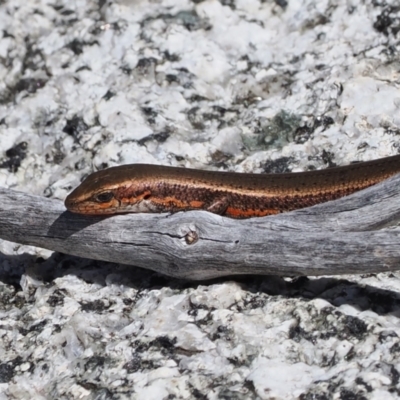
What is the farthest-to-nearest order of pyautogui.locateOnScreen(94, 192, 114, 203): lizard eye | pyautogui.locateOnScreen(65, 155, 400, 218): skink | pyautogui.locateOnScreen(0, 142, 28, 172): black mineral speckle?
1. pyautogui.locateOnScreen(0, 142, 28, 172): black mineral speckle
2. pyautogui.locateOnScreen(65, 155, 400, 218): skink
3. pyautogui.locateOnScreen(94, 192, 114, 203): lizard eye

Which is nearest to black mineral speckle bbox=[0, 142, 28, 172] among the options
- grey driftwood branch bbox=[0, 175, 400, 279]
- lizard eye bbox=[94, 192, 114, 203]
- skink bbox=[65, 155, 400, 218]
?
skink bbox=[65, 155, 400, 218]

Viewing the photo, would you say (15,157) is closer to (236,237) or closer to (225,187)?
(225,187)

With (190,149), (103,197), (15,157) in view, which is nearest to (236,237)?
(103,197)

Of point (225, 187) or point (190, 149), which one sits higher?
point (190, 149)

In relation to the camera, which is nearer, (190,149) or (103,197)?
(103,197)

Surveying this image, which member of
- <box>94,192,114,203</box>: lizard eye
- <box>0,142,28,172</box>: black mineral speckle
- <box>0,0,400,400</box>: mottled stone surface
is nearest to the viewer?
<box>0,0,400,400</box>: mottled stone surface

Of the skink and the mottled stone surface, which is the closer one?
the mottled stone surface

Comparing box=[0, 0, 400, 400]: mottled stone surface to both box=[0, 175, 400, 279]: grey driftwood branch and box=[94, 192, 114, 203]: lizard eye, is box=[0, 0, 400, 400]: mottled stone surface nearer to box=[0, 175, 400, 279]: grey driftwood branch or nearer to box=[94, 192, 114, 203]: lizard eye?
box=[0, 175, 400, 279]: grey driftwood branch

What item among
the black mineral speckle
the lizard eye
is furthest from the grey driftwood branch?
the black mineral speckle
